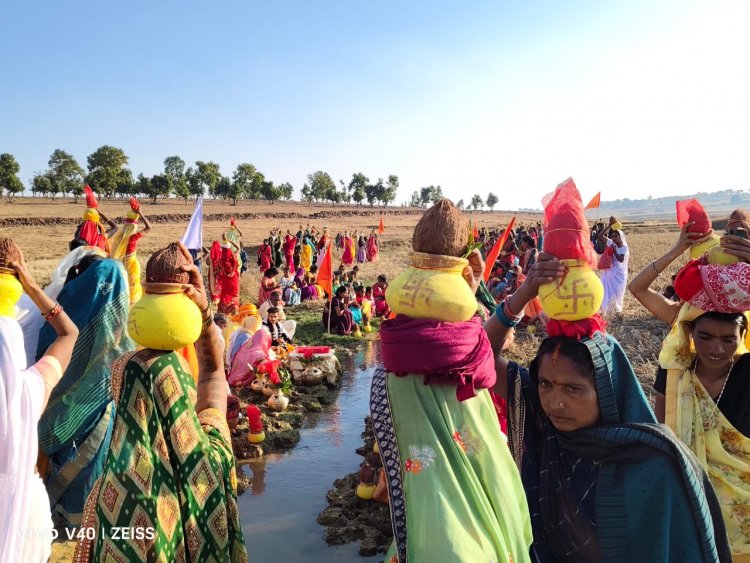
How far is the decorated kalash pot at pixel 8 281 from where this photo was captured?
7.14 feet

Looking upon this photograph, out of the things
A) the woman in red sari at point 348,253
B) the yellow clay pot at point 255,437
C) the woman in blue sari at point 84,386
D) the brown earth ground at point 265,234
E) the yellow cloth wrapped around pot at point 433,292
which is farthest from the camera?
the woman in red sari at point 348,253

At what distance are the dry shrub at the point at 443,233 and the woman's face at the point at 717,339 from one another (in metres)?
1.58

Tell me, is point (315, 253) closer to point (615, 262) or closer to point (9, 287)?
point (615, 262)

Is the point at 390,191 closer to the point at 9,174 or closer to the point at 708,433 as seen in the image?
the point at 9,174

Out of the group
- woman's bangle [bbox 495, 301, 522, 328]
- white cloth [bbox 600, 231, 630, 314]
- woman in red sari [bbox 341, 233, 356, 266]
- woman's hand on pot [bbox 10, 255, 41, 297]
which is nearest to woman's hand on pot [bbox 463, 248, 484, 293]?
Answer: woman's bangle [bbox 495, 301, 522, 328]

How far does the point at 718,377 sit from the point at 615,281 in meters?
9.72

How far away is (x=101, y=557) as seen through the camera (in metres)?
1.92

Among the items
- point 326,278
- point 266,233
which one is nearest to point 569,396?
point 326,278

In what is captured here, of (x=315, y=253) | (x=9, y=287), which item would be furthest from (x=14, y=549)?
(x=315, y=253)

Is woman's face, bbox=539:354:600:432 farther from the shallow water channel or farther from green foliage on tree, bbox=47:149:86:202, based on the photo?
green foliage on tree, bbox=47:149:86:202

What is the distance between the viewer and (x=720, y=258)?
2.60 m

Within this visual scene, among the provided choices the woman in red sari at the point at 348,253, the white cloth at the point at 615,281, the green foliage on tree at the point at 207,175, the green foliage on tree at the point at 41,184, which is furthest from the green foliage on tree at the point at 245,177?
the white cloth at the point at 615,281

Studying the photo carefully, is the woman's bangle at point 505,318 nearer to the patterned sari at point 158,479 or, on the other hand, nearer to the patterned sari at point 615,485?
the patterned sari at point 615,485

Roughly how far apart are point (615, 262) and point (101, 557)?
12.0 metres
